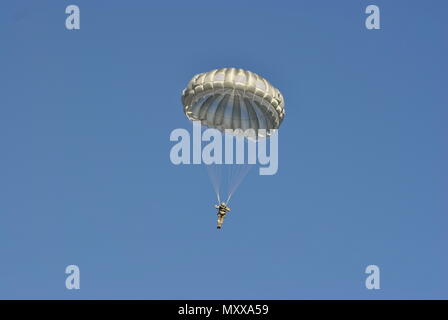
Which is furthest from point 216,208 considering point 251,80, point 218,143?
point 251,80

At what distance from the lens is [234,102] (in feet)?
185

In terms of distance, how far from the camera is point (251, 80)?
5322 cm

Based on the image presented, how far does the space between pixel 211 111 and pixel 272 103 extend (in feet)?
14.2

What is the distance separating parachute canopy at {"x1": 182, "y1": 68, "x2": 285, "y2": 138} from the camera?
2090 inches

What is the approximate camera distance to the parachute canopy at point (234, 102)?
53.1 m

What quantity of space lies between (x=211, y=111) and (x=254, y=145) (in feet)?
13.0
